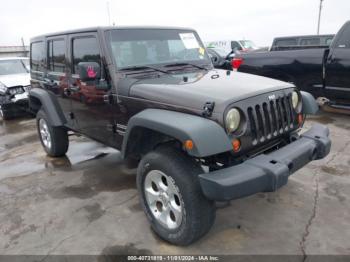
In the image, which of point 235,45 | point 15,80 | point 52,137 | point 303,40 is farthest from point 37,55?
point 235,45

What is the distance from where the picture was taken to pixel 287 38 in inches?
437

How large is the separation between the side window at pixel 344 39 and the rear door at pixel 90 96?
4.92 meters

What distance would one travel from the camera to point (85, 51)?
12.3 ft

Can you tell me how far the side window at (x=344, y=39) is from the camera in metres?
6.13

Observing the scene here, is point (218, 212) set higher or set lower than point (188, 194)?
lower

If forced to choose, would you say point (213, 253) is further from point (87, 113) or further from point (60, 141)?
point (60, 141)

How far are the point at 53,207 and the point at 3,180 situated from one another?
1.39 m

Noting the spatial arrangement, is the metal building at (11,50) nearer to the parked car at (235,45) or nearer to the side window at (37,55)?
the parked car at (235,45)

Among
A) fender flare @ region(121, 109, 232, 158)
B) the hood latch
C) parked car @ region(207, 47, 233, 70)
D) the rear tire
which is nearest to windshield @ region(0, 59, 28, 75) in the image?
the rear tire

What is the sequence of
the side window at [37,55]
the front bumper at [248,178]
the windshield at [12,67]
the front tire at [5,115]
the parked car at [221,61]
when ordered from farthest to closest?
the windshield at [12,67] → the front tire at [5,115] → the side window at [37,55] → the parked car at [221,61] → the front bumper at [248,178]

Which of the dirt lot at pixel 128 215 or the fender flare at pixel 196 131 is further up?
the fender flare at pixel 196 131

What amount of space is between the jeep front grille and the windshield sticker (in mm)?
1507

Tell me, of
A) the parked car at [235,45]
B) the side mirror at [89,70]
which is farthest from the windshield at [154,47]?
the parked car at [235,45]

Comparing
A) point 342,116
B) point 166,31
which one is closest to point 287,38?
point 342,116
